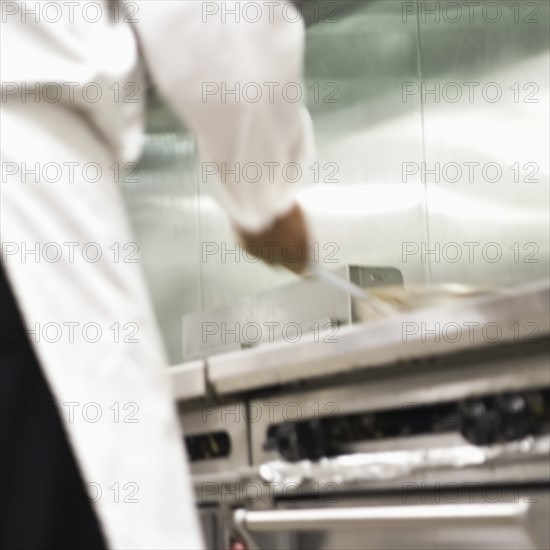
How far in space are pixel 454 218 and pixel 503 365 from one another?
778mm

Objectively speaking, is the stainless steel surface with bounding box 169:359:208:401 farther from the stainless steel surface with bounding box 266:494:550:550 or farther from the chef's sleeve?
the chef's sleeve

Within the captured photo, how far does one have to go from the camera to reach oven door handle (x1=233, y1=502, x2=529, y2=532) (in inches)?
40.8

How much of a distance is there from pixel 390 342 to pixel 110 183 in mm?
381

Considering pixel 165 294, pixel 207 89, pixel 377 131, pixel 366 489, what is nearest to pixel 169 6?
pixel 207 89

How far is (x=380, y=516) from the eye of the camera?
114 centimetres

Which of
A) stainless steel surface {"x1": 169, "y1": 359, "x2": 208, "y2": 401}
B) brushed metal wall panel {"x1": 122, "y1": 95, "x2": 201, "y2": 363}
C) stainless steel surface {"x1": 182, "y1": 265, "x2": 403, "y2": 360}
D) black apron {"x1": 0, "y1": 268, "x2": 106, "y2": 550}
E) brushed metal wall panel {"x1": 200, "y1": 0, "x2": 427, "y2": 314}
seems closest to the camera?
black apron {"x1": 0, "y1": 268, "x2": 106, "y2": 550}

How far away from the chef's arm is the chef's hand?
0.11ft

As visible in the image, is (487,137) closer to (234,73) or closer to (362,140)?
(362,140)

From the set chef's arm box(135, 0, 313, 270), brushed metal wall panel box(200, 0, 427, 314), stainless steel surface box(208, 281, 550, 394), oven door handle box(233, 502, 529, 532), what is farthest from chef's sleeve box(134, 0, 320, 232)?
brushed metal wall panel box(200, 0, 427, 314)

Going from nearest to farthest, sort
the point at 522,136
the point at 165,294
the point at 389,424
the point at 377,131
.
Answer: the point at 389,424 → the point at 522,136 → the point at 377,131 → the point at 165,294

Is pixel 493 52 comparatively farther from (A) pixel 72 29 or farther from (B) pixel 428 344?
(A) pixel 72 29

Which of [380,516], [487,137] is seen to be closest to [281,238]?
[380,516]

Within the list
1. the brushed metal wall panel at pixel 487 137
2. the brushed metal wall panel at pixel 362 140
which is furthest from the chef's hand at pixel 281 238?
the brushed metal wall panel at pixel 362 140

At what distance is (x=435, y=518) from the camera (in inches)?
42.9
